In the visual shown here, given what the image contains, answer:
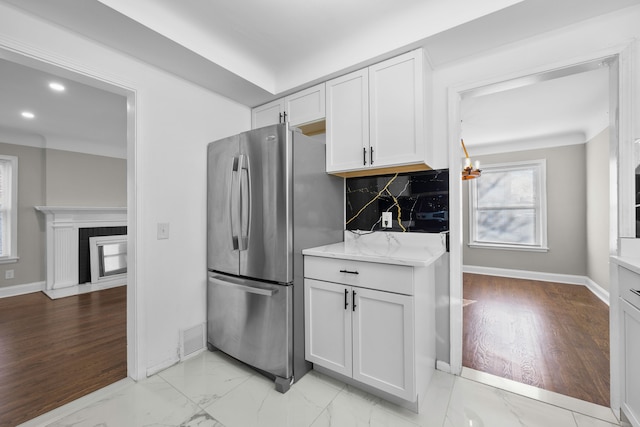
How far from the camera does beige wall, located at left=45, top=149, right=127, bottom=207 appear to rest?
437 centimetres

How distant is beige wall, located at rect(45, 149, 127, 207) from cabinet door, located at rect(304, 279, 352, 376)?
4.87 metres

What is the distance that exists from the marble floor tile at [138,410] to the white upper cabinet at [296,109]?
2233 mm

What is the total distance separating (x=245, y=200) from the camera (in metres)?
1.97

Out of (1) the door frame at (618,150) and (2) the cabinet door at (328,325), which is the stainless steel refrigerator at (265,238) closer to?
(2) the cabinet door at (328,325)

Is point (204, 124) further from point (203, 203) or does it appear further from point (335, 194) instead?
point (335, 194)

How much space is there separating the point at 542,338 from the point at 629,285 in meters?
1.53

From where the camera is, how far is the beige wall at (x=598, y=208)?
3.56m

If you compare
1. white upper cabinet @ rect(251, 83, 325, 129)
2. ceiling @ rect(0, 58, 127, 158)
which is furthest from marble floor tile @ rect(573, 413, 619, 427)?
ceiling @ rect(0, 58, 127, 158)

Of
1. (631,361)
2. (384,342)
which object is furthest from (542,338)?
(384,342)

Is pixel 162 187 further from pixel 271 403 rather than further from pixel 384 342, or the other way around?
pixel 384 342

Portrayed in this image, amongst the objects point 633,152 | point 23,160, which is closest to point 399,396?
point 633,152

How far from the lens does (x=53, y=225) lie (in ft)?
13.8

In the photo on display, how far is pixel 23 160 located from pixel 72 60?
391 cm

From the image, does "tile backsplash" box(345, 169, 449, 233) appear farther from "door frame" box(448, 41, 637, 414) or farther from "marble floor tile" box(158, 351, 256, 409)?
"marble floor tile" box(158, 351, 256, 409)
